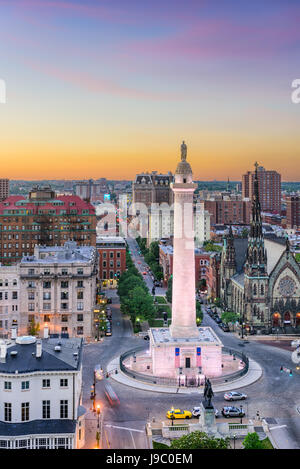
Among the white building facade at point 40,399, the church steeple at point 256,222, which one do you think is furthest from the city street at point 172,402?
the church steeple at point 256,222

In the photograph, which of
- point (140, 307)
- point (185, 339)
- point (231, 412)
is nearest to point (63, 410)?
point (231, 412)

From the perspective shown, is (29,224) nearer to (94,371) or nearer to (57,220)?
(57,220)

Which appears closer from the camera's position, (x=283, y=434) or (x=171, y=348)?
(x=283, y=434)

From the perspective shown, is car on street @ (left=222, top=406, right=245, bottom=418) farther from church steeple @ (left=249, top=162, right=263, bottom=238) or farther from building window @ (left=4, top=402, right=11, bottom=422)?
church steeple @ (left=249, top=162, right=263, bottom=238)

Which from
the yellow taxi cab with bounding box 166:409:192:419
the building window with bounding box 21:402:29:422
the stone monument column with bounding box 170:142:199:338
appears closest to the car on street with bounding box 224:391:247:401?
the yellow taxi cab with bounding box 166:409:192:419
